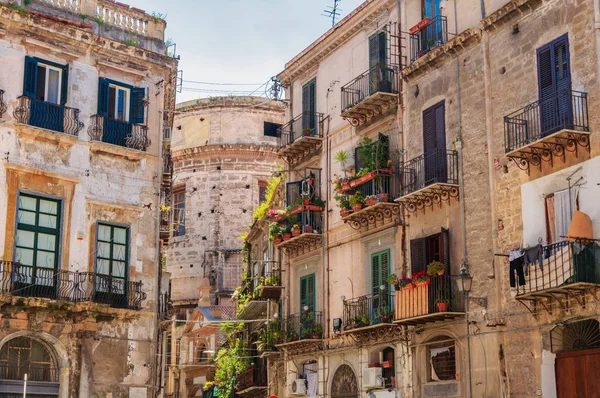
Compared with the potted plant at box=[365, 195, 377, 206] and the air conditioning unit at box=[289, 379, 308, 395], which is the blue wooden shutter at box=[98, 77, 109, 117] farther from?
the air conditioning unit at box=[289, 379, 308, 395]

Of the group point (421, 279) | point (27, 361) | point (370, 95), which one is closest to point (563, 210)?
point (421, 279)

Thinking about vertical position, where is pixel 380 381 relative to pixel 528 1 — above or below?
below

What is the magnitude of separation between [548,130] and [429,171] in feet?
17.2

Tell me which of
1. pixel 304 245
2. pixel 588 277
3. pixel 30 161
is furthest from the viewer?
pixel 304 245

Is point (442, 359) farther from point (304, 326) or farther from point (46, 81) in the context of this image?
point (46, 81)

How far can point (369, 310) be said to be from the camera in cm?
2800

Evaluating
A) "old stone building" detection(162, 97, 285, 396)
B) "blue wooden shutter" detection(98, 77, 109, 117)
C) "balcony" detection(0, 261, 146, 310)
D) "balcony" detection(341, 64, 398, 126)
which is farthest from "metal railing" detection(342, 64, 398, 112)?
"old stone building" detection(162, 97, 285, 396)

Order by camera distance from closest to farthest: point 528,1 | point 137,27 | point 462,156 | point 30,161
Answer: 1. point 528,1
2. point 462,156
3. point 30,161
4. point 137,27

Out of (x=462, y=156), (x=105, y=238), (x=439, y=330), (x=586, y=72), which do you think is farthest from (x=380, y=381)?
(x=586, y=72)

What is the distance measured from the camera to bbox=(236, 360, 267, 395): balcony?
37438 mm

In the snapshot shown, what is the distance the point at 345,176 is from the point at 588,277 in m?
12.3

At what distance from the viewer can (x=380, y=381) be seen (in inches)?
1065

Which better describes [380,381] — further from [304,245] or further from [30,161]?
[30,161]

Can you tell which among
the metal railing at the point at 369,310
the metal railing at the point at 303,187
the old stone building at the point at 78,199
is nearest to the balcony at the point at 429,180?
the metal railing at the point at 369,310
